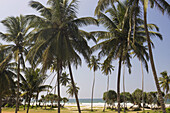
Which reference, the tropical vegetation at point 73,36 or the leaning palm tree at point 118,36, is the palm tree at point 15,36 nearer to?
the tropical vegetation at point 73,36

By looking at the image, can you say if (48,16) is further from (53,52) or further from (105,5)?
(105,5)

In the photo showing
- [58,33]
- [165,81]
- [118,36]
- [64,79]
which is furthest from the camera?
[64,79]

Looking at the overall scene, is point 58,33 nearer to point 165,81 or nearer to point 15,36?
point 15,36

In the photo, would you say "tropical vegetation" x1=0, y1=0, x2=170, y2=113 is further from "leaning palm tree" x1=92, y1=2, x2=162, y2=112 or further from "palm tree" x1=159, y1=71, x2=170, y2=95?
"palm tree" x1=159, y1=71, x2=170, y2=95

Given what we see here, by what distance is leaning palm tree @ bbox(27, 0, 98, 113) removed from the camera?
42.3ft

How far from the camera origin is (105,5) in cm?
1123

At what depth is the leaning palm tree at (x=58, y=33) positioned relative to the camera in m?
12.9

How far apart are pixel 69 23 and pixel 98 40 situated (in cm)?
439

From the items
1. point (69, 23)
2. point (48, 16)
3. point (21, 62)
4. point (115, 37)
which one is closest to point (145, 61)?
point (115, 37)

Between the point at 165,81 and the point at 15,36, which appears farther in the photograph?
the point at 165,81

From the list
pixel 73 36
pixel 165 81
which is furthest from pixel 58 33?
pixel 165 81

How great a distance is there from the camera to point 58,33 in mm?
13148

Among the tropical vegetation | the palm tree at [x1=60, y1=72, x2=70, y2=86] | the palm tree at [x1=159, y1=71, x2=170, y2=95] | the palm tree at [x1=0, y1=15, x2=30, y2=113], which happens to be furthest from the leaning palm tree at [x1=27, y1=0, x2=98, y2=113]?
the palm tree at [x1=60, y1=72, x2=70, y2=86]

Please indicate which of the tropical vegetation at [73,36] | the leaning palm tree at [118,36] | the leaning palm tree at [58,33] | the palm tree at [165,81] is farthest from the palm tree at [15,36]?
the palm tree at [165,81]
